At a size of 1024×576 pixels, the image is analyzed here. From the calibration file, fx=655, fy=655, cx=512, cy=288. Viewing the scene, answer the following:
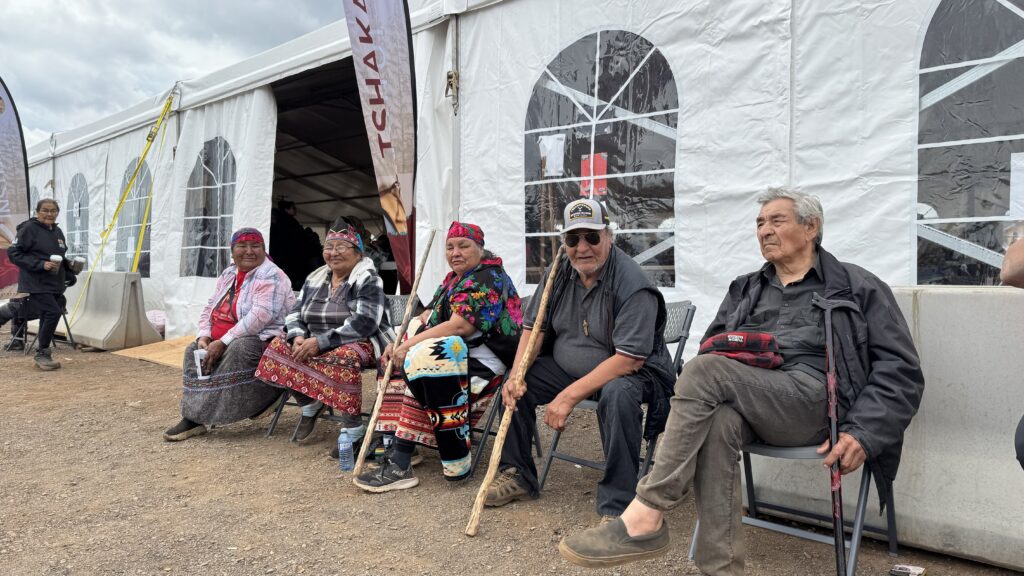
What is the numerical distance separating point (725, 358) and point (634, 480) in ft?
2.30

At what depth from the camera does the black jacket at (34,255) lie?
23.1ft

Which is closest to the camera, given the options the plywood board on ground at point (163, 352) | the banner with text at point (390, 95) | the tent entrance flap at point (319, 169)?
the banner with text at point (390, 95)

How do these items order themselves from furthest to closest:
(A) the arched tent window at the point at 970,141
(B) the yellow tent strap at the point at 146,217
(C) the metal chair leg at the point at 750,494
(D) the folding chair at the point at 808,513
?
(B) the yellow tent strap at the point at 146,217 < (A) the arched tent window at the point at 970,141 < (C) the metal chair leg at the point at 750,494 < (D) the folding chair at the point at 808,513

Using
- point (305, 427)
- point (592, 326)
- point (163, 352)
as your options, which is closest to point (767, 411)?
point (592, 326)

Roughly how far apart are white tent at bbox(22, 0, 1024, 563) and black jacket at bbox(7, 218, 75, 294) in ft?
10.2

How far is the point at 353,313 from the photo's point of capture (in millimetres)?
3828

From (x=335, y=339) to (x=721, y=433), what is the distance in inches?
96.3

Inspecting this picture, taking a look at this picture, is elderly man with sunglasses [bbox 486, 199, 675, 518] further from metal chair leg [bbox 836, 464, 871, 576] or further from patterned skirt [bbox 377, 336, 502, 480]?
metal chair leg [bbox 836, 464, 871, 576]

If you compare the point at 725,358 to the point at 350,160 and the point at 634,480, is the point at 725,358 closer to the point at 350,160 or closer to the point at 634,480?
the point at 634,480

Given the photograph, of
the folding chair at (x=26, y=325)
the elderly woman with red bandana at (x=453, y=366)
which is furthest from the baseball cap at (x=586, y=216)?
the folding chair at (x=26, y=325)

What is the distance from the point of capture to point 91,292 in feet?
29.4

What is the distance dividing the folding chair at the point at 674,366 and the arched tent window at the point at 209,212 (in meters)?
6.18

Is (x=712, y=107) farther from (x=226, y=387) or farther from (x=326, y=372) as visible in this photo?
(x=226, y=387)

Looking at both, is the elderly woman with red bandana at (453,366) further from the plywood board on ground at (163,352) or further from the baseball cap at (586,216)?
the plywood board on ground at (163,352)
